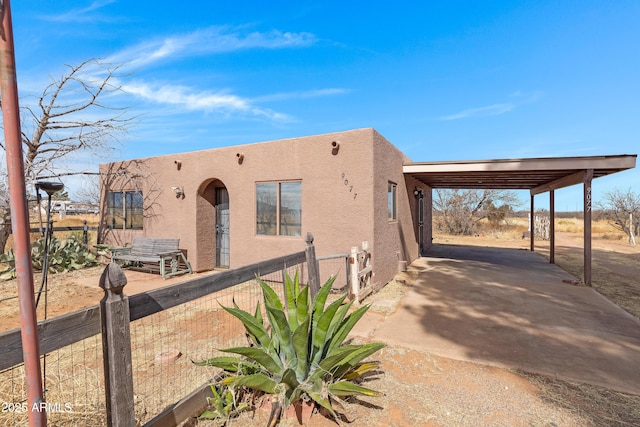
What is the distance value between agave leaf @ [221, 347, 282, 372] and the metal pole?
1.11 meters

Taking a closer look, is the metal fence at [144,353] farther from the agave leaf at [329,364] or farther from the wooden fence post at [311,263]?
the agave leaf at [329,364]

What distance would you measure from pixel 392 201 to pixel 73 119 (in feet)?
34.0

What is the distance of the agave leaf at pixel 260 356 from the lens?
2.10 meters

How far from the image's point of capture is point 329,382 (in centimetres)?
238

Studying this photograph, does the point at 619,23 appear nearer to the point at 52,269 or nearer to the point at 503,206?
the point at 52,269

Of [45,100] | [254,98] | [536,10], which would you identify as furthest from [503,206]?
[45,100]

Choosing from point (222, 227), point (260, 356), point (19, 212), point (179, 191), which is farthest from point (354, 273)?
point (179, 191)

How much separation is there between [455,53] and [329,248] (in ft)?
27.4

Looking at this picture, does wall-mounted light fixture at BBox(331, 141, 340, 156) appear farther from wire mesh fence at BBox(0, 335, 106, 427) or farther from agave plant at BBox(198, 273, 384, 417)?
wire mesh fence at BBox(0, 335, 106, 427)

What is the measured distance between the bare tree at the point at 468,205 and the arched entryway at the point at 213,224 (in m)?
18.6

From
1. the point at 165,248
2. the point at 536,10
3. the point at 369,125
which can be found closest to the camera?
the point at 369,125

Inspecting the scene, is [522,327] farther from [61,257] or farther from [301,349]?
[61,257]

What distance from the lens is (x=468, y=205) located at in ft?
73.1

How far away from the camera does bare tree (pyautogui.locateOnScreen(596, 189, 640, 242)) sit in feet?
59.7
